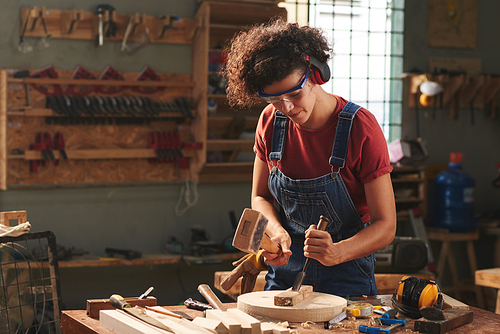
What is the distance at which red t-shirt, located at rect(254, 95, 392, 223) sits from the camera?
5.74ft

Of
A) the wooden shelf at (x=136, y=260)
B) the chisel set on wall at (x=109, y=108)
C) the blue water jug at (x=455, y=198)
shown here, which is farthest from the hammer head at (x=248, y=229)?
the blue water jug at (x=455, y=198)

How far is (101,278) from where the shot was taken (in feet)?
15.1

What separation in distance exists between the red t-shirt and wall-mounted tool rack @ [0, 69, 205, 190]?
2.69 meters

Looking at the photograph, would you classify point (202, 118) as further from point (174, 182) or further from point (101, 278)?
point (101, 278)

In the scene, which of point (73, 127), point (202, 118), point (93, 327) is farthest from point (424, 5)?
point (93, 327)

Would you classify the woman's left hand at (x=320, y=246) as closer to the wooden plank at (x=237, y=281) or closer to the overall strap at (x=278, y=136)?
the overall strap at (x=278, y=136)

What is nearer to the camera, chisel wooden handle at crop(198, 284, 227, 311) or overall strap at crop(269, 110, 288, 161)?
chisel wooden handle at crop(198, 284, 227, 311)

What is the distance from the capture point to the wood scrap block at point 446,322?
4.58 feet

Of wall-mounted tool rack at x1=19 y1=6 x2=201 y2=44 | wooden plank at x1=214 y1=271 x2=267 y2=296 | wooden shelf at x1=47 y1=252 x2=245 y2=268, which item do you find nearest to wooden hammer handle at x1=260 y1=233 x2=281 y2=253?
wooden plank at x1=214 y1=271 x2=267 y2=296

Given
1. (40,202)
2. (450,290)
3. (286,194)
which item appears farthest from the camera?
(450,290)

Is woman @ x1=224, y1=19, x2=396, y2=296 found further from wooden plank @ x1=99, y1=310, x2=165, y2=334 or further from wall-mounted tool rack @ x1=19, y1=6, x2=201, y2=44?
wall-mounted tool rack @ x1=19, y1=6, x2=201, y2=44

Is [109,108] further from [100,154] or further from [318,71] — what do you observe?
[318,71]

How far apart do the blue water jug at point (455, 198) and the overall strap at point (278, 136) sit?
370cm

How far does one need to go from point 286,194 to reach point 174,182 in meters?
2.95
